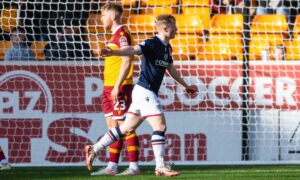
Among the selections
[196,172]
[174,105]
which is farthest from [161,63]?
[174,105]

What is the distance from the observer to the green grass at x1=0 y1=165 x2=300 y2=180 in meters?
8.66

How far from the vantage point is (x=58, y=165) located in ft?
36.4

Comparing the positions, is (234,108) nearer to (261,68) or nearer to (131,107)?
(261,68)

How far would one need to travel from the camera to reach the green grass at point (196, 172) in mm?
8664

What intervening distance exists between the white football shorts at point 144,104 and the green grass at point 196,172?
70 centimetres

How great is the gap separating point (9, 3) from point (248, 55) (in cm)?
383

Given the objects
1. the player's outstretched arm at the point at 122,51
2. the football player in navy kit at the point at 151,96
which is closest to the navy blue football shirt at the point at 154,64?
the football player in navy kit at the point at 151,96

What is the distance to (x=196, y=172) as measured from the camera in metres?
9.48

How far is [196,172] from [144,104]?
1494 mm

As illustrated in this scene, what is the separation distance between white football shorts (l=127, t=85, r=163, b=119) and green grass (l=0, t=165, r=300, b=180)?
27.5 inches

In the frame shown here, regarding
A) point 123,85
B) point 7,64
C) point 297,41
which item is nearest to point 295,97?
point 297,41

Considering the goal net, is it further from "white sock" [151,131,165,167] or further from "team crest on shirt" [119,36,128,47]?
"white sock" [151,131,165,167]

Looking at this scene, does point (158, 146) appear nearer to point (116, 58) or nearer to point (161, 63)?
point (161, 63)

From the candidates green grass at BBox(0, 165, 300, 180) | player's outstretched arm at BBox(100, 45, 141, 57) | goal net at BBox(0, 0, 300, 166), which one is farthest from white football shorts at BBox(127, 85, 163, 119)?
goal net at BBox(0, 0, 300, 166)
